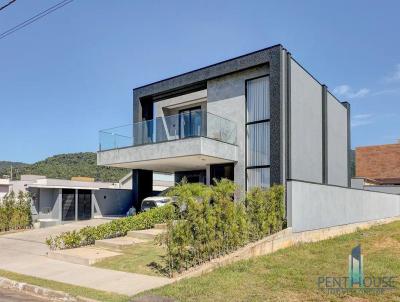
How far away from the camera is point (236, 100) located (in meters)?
18.8

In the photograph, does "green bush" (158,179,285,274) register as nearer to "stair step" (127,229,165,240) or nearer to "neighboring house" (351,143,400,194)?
"stair step" (127,229,165,240)

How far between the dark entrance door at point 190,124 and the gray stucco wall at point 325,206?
5327 millimetres

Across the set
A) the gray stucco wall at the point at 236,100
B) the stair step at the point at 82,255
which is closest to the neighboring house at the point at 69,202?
the stair step at the point at 82,255

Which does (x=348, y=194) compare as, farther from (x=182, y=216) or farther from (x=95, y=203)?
(x=95, y=203)

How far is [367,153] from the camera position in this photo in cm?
3966

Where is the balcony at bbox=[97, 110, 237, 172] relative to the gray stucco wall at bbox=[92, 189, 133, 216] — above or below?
above

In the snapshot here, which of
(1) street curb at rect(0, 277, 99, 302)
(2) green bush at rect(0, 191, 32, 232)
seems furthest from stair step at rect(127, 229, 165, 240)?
(2) green bush at rect(0, 191, 32, 232)

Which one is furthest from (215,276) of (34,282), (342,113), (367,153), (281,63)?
(367,153)

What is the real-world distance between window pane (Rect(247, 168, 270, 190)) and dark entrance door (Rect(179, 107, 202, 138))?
9.64 feet

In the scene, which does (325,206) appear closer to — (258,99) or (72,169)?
(258,99)

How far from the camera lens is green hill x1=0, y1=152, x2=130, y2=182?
72.4 m

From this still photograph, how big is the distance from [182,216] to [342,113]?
1638 centimetres

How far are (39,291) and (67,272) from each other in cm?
177

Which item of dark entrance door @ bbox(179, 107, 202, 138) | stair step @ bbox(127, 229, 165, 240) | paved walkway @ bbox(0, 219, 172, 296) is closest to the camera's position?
paved walkway @ bbox(0, 219, 172, 296)
